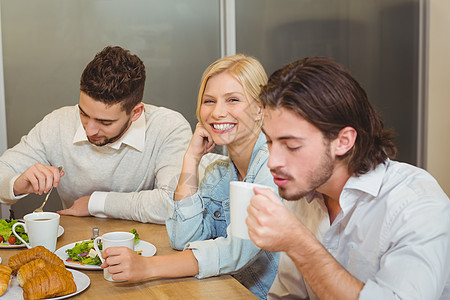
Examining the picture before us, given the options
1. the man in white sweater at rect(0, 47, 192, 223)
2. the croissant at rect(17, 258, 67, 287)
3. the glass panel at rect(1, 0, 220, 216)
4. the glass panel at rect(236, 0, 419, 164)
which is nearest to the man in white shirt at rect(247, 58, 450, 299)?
the croissant at rect(17, 258, 67, 287)

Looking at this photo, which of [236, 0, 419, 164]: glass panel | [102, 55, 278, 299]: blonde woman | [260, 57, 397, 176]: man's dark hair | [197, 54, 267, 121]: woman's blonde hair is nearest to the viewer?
[260, 57, 397, 176]: man's dark hair

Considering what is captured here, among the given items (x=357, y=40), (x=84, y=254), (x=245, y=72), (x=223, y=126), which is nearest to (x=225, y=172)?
(x=223, y=126)

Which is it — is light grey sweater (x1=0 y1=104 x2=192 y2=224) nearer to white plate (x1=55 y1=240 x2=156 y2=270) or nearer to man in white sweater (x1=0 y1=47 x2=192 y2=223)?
man in white sweater (x1=0 y1=47 x2=192 y2=223)

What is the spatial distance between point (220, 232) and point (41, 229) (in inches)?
20.5

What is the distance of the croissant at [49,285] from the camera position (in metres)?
1.05

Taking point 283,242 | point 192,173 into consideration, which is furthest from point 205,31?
point 283,242

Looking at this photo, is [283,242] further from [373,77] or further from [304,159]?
[373,77]

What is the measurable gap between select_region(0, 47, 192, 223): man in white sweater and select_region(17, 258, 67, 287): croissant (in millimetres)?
597

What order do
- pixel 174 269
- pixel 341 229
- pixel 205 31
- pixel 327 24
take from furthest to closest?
pixel 327 24, pixel 205 31, pixel 174 269, pixel 341 229

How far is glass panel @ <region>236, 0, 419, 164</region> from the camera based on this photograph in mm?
3273

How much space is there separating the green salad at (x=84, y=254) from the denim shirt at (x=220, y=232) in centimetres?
23

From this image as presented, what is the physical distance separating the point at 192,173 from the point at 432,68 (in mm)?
2540

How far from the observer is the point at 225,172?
5.15 feet

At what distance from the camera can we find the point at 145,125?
2.05 m
